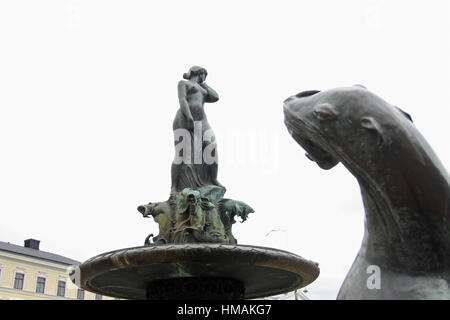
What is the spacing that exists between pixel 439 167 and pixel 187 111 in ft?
22.0

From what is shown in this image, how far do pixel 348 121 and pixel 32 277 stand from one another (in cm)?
4570

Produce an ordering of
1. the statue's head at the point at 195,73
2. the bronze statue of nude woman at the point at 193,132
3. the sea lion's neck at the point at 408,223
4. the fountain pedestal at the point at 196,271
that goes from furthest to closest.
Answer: the statue's head at the point at 195,73 → the bronze statue of nude woman at the point at 193,132 → the fountain pedestal at the point at 196,271 → the sea lion's neck at the point at 408,223

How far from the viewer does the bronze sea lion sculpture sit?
64.2 inches

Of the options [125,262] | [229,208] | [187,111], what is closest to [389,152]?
[125,262]

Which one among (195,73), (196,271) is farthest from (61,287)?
(196,271)

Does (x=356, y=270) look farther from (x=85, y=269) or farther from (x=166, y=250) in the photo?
(x=85, y=269)

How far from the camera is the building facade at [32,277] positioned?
134 feet

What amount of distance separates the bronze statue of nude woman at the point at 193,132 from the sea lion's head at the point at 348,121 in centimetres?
607

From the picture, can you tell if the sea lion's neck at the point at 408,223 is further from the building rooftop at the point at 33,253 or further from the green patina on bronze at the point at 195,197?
the building rooftop at the point at 33,253

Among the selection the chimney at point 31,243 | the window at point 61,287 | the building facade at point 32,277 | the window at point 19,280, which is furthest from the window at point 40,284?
the chimney at point 31,243

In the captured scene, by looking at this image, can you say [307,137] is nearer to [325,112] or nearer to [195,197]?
[325,112]

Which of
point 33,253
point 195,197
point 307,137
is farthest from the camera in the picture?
point 33,253

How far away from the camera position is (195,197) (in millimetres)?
6621
